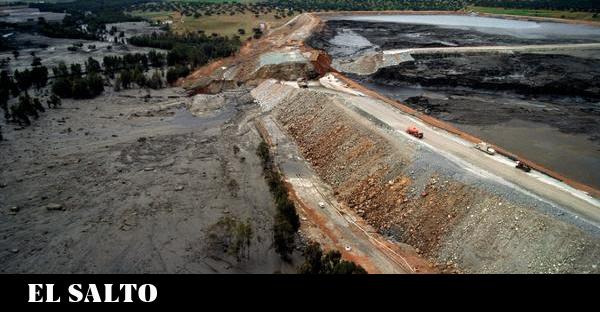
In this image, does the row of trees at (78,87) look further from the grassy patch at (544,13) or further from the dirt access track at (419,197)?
the grassy patch at (544,13)

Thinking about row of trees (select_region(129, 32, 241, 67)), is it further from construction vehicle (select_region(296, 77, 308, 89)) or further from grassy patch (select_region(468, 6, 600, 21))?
grassy patch (select_region(468, 6, 600, 21))

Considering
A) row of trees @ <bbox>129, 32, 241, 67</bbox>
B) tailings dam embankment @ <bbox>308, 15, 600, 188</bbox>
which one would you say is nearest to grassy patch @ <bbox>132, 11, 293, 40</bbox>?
row of trees @ <bbox>129, 32, 241, 67</bbox>

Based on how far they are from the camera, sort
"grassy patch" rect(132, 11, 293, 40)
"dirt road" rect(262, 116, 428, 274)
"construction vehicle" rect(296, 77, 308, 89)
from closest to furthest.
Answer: "dirt road" rect(262, 116, 428, 274)
"construction vehicle" rect(296, 77, 308, 89)
"grassy patch" rect(132, 11, 293, 40)

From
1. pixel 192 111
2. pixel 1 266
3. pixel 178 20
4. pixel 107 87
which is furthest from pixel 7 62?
pixel 1 266

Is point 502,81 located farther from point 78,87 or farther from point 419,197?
point 78,87

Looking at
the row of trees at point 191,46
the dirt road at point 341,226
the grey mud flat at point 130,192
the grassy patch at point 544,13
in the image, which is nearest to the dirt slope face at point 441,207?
the dirt road at point 341,226

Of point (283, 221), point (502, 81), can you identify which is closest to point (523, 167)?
point (283, 221)
